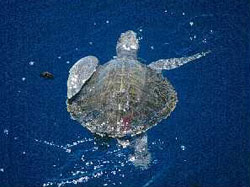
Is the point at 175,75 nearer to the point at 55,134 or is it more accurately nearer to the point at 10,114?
the point at 55,134

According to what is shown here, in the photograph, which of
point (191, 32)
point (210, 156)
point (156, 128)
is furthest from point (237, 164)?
point (191, 32)

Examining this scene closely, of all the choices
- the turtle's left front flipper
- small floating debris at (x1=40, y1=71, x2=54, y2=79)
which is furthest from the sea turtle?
small floating debris at (x1=40, y1=71, x2=54, y2=79)

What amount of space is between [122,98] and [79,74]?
453mm

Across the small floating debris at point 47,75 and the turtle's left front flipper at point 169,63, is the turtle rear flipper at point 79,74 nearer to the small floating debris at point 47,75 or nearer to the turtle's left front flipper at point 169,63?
the small floating debris at point 47,75

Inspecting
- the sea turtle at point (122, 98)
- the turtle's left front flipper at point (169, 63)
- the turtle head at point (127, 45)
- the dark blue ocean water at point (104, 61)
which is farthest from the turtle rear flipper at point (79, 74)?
the turtle's left front flipper at point (169, 63)

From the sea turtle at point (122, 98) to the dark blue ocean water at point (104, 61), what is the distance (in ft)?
0.32

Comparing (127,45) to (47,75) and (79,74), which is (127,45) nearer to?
(79,74)

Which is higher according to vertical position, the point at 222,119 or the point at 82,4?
the point at 82,4

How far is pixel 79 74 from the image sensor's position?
2961 millimetres

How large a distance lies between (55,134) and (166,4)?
152 cm

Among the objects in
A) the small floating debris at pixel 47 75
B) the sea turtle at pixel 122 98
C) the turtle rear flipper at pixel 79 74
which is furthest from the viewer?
the small floating debris at pixel 47 75

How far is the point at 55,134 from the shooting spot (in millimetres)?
2898

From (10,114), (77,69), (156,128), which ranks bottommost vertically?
(156,128)

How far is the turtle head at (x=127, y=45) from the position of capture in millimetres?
3174
